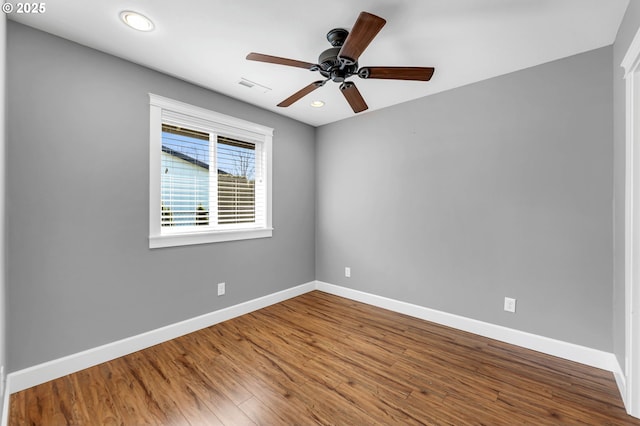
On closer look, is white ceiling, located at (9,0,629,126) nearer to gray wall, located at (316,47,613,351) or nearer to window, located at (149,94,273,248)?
gray wall, located at (316,47,613,351)

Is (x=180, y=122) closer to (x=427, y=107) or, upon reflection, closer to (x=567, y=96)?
(x=427, y=107)

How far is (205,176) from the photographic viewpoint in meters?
2.94

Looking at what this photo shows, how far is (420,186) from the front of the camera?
122 inches

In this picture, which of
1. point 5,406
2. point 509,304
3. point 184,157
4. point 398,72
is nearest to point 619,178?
point 509,304

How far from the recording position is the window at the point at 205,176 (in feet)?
8.25

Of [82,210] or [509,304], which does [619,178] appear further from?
[82,210]

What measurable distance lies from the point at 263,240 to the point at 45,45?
249cm

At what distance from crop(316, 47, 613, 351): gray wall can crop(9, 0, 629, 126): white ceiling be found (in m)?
0.37

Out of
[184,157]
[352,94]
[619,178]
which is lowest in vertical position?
[619,178]

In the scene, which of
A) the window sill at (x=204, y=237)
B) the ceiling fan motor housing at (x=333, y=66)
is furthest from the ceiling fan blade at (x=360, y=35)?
the window sill at (x=204, y=237)

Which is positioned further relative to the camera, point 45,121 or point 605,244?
point 605,244

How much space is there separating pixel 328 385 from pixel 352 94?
2184mm

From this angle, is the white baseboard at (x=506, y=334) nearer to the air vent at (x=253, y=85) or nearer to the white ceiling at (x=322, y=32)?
the white ceiling at (x=322, y=32)

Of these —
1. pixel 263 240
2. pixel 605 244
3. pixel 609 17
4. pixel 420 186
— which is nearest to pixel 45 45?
pixel 263 240
